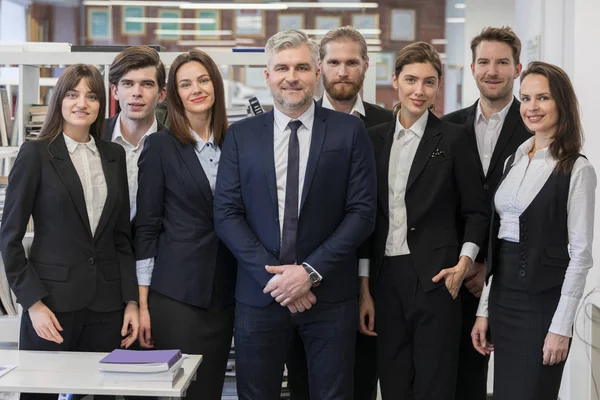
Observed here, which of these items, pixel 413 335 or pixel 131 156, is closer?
pixel 413 335

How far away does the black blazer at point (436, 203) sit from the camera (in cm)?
282

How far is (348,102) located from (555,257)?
1167 millimetres

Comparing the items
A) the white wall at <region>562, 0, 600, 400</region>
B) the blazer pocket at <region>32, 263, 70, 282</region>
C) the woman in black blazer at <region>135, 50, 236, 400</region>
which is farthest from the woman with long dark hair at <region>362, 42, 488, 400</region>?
the white wall at <region>562, 0, 600, 400</region>

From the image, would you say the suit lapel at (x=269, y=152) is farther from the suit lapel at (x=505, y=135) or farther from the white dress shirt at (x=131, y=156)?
the suit lapel at (x=505, y=135)

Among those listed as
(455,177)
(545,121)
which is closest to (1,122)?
(455,177)

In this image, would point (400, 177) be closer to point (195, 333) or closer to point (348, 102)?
point (348, 102)

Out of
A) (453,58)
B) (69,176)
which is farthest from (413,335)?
(453,58)

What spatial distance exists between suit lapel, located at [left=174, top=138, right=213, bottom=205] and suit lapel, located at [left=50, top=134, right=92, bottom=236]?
1.29 ft

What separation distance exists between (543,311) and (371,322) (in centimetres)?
67

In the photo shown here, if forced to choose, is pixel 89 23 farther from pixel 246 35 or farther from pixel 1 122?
pixel 1 122

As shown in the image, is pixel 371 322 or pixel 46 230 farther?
pixel 371 322

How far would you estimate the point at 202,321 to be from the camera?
111 inches

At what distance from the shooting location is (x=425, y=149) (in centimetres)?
287

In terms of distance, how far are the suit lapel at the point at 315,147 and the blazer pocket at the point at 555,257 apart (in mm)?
833
